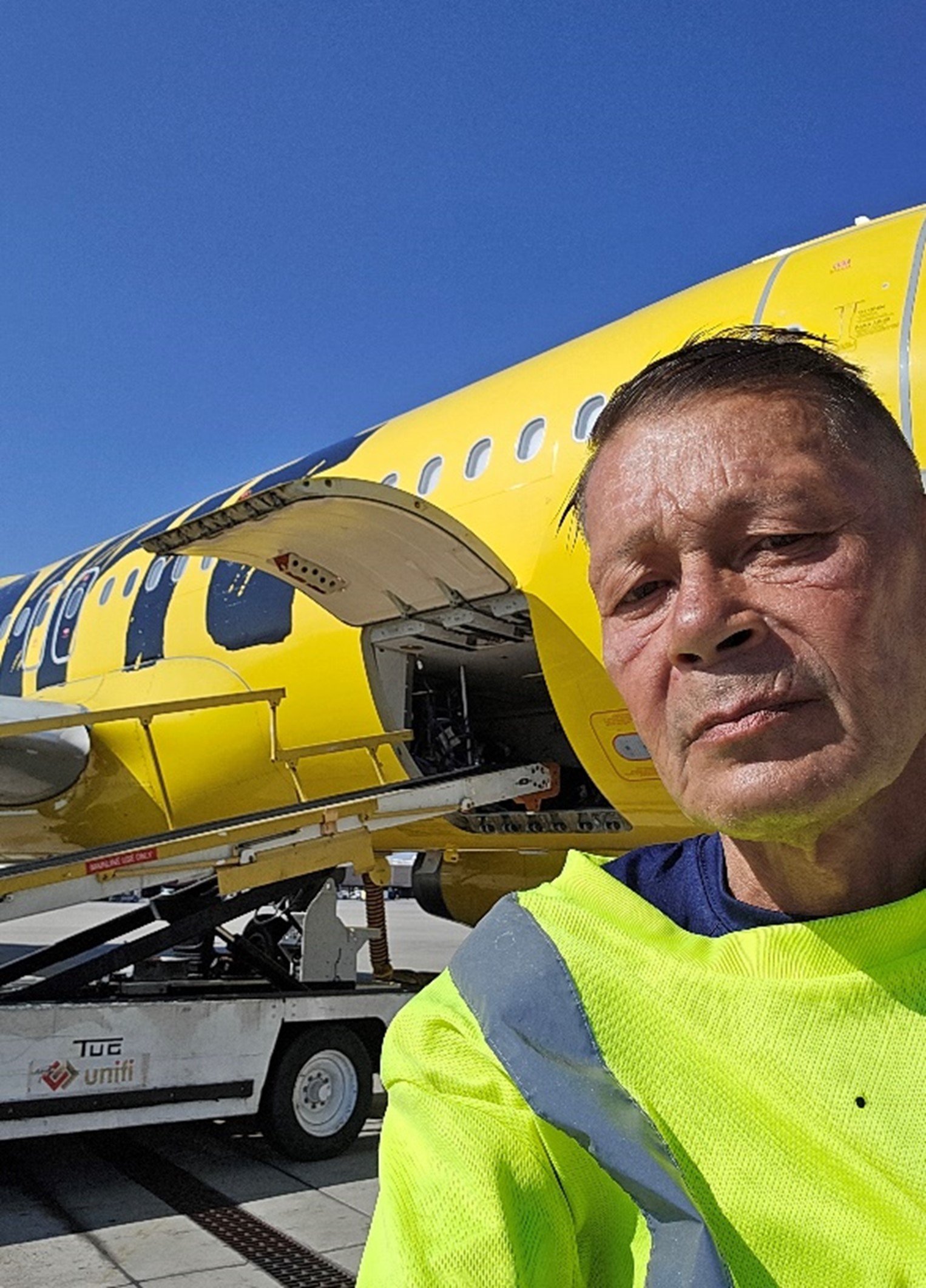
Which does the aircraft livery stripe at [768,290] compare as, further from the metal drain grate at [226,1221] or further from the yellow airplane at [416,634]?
the metal drain grate at [226,1221]

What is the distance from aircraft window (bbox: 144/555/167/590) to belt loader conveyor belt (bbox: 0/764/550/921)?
10.4 feet

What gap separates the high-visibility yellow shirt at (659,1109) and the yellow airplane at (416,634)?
3814mm

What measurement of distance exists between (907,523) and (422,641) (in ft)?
18.5

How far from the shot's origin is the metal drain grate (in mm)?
4707

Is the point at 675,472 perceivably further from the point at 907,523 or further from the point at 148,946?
the point at 148,946

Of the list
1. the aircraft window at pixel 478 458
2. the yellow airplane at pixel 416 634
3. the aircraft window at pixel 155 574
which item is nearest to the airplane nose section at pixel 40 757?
the yellow airplane at pixel 416 634

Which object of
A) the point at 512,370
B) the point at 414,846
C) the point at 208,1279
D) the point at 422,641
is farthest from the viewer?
the point at 414,846

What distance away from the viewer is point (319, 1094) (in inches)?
264

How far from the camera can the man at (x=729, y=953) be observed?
86cm

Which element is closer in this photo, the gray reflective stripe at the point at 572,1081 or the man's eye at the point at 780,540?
the gray reflective stripe at the point at 572,1081

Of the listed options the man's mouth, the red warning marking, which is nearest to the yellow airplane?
the red warning marking

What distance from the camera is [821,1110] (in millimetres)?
912

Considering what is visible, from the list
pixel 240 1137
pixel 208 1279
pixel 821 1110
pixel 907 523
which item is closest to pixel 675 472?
pixel 907 523

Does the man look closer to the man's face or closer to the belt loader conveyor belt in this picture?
the man's face
